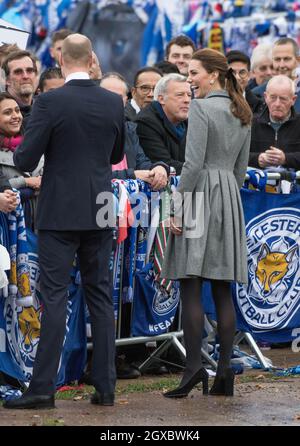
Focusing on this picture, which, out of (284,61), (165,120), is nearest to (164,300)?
(165,120)

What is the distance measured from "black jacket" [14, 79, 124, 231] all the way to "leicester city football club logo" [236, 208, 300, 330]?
2340 millimetres

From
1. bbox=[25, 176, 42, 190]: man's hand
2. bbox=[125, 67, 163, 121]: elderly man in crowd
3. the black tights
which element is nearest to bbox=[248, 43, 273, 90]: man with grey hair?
bbox=[125, 67, 163, 121]: elderly man in crowd

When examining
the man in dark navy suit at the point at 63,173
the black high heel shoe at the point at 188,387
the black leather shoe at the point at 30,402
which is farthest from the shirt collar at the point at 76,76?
the black high heel shoe at the point at 188,387

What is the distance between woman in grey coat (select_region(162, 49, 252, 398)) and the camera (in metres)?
8.07

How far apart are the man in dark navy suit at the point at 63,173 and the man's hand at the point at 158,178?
45.5 inches

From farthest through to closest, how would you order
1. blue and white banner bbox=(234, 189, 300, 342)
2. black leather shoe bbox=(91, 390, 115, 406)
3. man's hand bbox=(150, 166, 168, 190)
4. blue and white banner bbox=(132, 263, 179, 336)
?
blue and white banner bbox=(234, 189, 300, 342)
blue and white banner bbox=(132, 263, 179, 336)
man's hand bbox=(150, 166, 168, 190)
black leather shoe bbox=(91, 390, 115, 406)

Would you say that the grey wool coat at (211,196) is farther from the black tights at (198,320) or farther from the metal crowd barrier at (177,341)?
the metal crowd barrier at (177,341)

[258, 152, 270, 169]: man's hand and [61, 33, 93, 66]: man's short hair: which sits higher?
[61, 33, 93, 66]: man's short hair

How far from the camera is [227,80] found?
8.24 m

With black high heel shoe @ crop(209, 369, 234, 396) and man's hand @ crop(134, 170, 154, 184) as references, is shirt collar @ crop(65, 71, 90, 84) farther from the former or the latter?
black high heel shoe @ crop(209, 369, 234, 396)

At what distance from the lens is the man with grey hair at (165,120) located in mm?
9523

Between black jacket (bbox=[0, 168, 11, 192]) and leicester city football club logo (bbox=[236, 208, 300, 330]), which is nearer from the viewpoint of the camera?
black jacket (bbox=[0, 168, 11, 192])

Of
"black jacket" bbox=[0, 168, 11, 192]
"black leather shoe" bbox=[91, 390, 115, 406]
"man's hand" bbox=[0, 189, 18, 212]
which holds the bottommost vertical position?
"black leather shoe" bbox=[91, 390, 115, 406]
